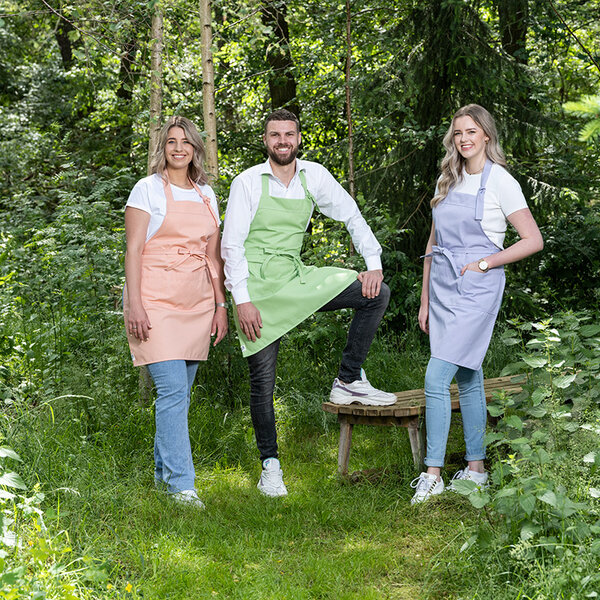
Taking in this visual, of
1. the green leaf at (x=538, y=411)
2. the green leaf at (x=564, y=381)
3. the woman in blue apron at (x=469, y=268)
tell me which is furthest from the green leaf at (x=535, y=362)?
the woman in blue apron at (x=469, y=268)

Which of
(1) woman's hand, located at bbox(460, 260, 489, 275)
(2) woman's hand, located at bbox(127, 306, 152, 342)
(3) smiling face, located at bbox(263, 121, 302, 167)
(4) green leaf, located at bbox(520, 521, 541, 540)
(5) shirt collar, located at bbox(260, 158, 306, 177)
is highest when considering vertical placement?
(3) smiling face, located at bbox(263, 121, 302, 167)

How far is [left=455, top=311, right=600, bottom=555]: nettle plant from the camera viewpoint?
303 cm

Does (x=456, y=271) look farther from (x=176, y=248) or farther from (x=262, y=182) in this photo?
(x=176, y=248)

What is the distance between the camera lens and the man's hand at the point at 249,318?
4.35 metres

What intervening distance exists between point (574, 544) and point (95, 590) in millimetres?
1957

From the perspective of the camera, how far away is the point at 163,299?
4227 millimetres

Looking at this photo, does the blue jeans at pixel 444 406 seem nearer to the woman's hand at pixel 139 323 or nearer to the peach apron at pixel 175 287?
the peach apron at pixel 175 287

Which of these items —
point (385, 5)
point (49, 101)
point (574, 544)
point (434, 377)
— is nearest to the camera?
point (574, 544)

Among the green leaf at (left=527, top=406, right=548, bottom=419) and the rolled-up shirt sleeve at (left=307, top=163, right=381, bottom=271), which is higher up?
the rolled-up shirt sleeve at (left=307, top=163, right=381, bottom=271)

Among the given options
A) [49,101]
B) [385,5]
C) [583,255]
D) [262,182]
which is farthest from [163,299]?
[49,101]

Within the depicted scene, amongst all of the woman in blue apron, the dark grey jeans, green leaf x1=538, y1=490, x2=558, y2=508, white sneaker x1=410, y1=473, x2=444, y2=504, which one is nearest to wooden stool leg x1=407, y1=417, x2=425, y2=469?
the woman in blue apron

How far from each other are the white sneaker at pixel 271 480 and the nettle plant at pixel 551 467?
1290 millimetres

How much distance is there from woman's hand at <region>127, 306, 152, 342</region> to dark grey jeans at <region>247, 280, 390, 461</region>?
69 centimetres

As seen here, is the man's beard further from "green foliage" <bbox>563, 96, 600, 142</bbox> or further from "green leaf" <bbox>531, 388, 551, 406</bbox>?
"green foliage" <bbox>563, 96, 600, 142</bbox>
